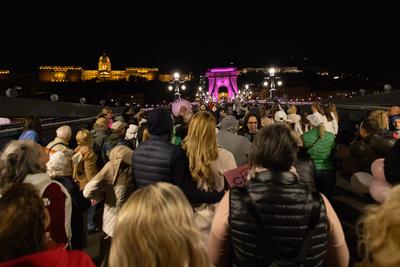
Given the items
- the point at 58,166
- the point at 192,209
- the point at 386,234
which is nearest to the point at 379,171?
the point at 192,209

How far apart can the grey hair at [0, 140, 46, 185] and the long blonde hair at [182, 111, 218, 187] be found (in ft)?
4.14

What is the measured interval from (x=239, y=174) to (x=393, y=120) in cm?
332

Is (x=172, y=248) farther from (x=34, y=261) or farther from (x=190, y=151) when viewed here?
(x=190, y=151)

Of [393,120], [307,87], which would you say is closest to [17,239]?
[393,120]

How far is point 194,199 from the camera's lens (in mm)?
3469

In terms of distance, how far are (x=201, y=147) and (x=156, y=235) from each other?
190 cm

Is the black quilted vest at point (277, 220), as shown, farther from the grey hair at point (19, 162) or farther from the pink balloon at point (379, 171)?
the grey hair at point (19, 162)

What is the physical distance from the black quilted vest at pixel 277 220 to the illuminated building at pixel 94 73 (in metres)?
151

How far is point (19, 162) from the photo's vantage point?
3.29m

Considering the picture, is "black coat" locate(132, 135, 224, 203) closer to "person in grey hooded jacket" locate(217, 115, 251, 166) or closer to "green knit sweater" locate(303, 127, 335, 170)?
"person in grey hooded jacket" locate(217, 115, 251, 166)

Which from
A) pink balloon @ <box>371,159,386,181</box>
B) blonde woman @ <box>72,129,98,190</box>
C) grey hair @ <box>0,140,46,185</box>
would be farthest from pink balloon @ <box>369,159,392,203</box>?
blonde woman @ <box>72,129,98,190</box>

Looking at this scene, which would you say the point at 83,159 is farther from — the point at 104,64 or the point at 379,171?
the point at 104,64

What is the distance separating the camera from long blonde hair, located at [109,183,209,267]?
68.5 inches

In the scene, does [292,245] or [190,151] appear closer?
[292,245]
